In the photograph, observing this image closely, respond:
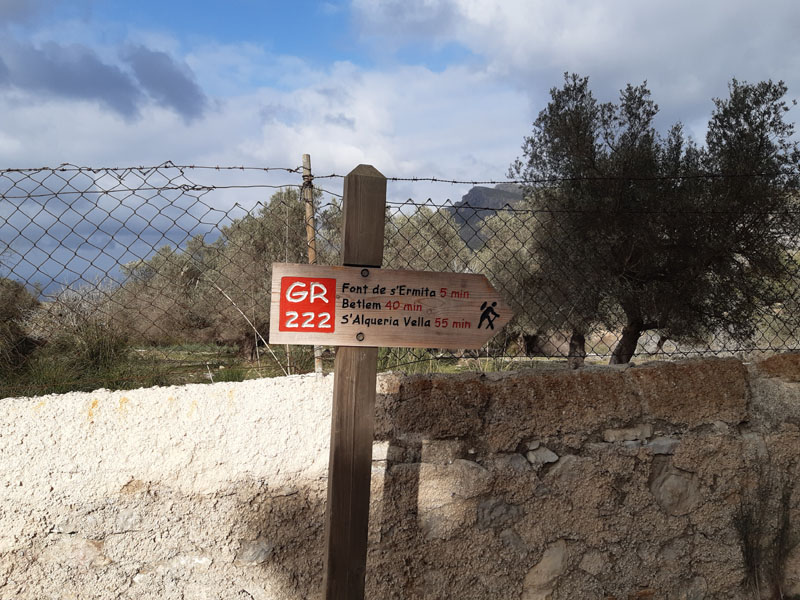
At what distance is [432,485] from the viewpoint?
2.44 m

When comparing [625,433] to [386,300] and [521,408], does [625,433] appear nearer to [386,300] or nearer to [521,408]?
[521,408]

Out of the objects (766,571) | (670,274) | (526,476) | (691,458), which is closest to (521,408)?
(526,476)

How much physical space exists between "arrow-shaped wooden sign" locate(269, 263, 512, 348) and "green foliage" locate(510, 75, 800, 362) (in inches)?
65.9

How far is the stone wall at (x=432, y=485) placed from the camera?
2.20 metres

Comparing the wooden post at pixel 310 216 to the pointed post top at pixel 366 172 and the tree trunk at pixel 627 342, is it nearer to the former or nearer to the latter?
the pointed post top at pixel 366 172

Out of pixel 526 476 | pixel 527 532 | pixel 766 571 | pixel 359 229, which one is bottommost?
pixel 766 571

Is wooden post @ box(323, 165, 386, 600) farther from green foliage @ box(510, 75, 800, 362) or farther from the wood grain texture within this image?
green foliage @ box(510, 75, 800, 362)

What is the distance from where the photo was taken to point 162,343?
337 cm

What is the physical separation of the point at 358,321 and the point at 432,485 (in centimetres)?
85

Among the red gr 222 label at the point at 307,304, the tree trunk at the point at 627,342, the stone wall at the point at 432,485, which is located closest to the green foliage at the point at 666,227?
the tree trunk at the point at 627,342

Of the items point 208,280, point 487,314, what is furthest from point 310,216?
point 487,314

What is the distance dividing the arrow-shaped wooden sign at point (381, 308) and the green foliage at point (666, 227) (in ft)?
5.49

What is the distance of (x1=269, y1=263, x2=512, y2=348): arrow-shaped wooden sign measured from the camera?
6.45ft

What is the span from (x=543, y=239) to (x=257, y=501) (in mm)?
2616
